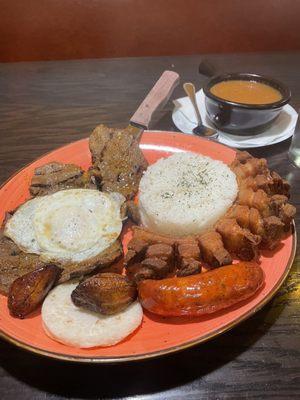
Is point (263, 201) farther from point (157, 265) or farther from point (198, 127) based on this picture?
point (198, 127)

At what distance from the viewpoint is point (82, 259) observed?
235 centimetres

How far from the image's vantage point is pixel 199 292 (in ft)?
6.42

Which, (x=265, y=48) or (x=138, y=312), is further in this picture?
(x=265, y=48)

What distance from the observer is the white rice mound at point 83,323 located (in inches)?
75.7

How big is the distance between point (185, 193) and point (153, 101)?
43.9 inches

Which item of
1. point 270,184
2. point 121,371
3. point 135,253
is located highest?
point 270,184

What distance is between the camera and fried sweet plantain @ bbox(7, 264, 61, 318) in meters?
2.04

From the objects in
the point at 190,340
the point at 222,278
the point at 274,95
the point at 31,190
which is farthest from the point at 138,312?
the point at 274,95

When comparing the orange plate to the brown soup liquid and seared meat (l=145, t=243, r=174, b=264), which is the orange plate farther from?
the brown soup liquid

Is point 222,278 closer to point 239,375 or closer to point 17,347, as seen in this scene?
point 239,375

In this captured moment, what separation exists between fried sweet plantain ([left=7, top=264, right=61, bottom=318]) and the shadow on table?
0.63ft

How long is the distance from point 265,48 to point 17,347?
5.28 m

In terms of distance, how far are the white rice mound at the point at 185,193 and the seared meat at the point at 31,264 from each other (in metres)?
0.46

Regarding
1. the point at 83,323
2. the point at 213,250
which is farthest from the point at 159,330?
the point at 213,250
